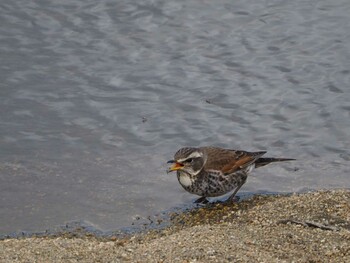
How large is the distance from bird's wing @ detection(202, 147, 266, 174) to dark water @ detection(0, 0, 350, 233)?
45cm

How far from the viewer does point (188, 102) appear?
11.8 meters

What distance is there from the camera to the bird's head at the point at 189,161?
31.8 feet

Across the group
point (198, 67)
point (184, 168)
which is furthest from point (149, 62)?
point (184, 168)

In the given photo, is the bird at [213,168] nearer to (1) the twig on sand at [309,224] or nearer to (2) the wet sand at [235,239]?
(2) the wet sand at [235,239]

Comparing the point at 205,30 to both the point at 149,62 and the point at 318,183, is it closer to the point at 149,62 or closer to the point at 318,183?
the point at 149,62

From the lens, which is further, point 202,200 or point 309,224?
point 202,200

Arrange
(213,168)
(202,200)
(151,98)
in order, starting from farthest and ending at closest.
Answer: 1. (151,98)
2. (202,200)
3. (213,168)

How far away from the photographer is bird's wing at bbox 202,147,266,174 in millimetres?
9945

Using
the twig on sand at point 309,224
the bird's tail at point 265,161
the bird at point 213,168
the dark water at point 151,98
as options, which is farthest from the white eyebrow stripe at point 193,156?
the twig on sand at point 309,224

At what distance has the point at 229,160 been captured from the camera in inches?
394

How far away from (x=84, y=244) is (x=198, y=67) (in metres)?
4.75

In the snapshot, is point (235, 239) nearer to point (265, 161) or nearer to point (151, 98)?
point (265, 161)

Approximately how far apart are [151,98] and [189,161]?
2371 mm

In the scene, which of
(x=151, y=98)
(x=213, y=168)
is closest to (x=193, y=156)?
(x=213, y=168)
